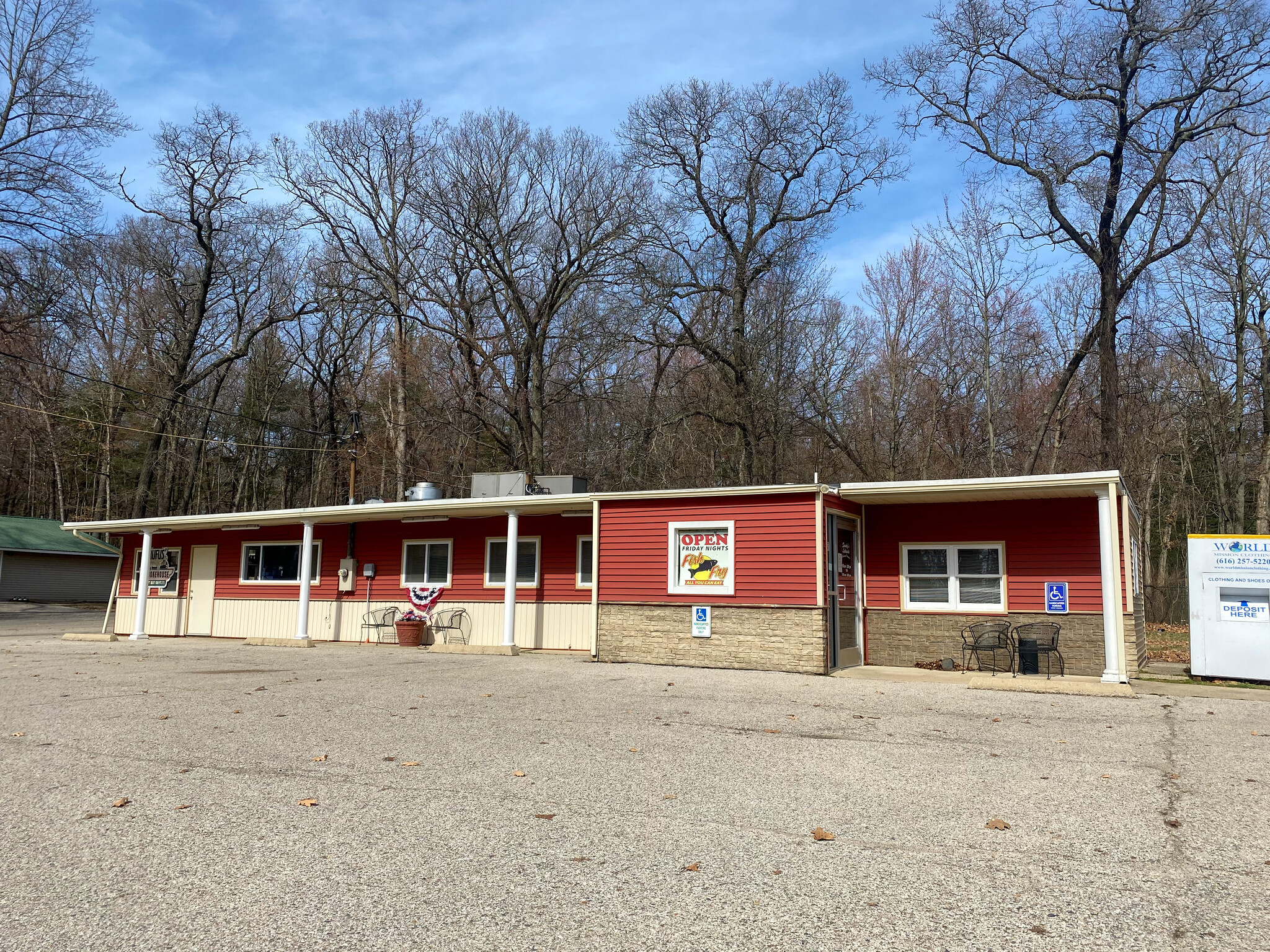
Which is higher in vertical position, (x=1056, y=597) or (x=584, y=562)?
(x=584, y=562)

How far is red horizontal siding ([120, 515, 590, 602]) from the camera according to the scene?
16234 millimetres

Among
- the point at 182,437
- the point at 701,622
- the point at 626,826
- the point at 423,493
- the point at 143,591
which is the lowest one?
the point at 626,826

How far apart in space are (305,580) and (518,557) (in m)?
4.55

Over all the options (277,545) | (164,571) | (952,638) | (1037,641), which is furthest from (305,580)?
(1037,641)

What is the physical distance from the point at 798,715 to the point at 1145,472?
22456mm

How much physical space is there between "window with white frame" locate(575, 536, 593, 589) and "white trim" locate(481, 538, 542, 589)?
0.79 meters

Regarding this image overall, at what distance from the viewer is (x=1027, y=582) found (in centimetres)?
1305

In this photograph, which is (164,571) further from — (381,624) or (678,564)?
(678,564)

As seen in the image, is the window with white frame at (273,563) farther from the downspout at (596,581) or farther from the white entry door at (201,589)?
the downspout at (596,581)

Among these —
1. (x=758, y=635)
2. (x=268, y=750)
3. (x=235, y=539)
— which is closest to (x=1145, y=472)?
(x=758, y=635)

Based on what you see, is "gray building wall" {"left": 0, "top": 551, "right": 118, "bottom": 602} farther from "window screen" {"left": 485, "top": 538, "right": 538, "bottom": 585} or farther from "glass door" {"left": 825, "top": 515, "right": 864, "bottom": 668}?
"glass door" {"left": 825, "top": 515, "right": 864, "bottom": 668}

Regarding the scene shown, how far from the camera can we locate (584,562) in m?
16.0

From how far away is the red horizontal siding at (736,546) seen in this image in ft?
42.3

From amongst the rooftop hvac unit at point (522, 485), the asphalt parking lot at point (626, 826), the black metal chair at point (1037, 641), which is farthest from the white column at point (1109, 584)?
the rooftop hvac unit at point (522, 485)
